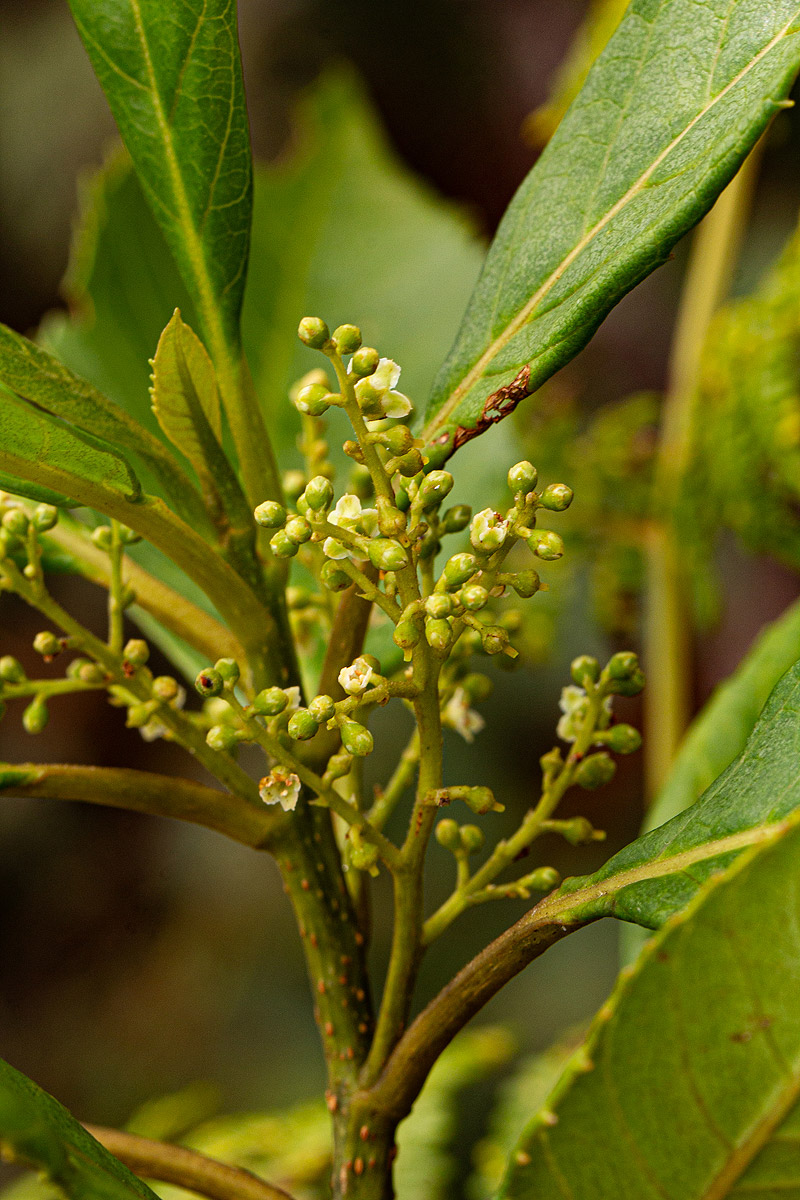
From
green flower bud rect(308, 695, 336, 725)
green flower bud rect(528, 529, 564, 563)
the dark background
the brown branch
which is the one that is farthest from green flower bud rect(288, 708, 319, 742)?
the dark background

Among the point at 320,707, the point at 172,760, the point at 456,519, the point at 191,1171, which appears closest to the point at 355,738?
the point at 320,707

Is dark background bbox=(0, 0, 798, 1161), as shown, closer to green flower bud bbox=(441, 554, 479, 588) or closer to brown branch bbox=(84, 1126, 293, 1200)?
brown branch bbox=(84, 1126, 293, 1200)

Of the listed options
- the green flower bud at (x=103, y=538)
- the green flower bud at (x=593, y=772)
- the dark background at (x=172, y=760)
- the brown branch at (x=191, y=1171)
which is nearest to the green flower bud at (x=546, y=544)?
the green flower bud at (x=593, y=772)

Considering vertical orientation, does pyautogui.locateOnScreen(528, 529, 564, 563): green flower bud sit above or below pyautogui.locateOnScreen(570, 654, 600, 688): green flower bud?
above

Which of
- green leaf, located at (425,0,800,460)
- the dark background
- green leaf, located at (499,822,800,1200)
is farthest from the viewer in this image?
the dark background

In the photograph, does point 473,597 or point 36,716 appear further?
point 36,716

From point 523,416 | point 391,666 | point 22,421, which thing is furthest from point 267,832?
point 523,416

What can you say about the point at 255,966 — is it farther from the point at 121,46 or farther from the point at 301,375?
the point at 121,46

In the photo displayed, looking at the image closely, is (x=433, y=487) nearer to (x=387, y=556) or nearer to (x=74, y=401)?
(x=387, y=556)
